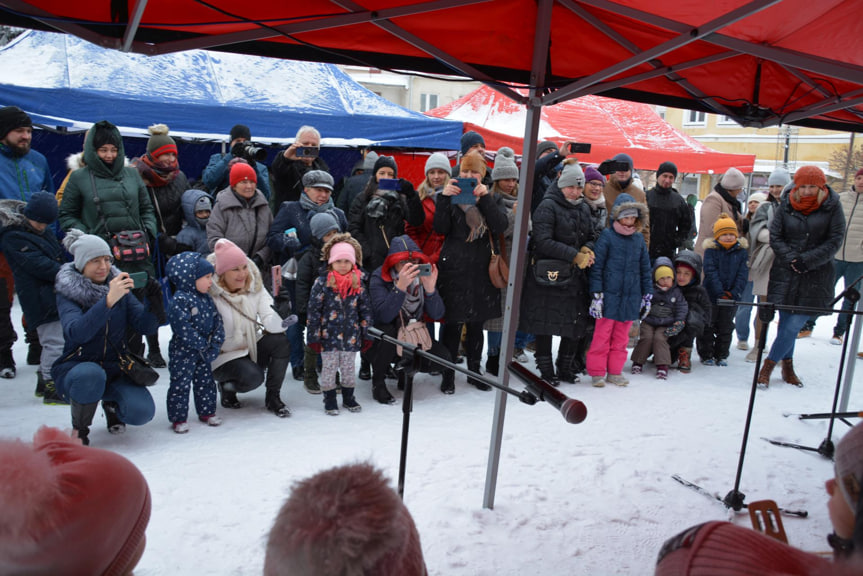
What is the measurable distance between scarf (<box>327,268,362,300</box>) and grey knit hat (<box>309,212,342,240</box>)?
0.37m

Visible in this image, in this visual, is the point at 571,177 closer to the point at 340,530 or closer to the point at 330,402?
the point at 330,402

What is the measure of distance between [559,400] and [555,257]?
3438mm

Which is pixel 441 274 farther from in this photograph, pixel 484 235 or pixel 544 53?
pixel 544 53

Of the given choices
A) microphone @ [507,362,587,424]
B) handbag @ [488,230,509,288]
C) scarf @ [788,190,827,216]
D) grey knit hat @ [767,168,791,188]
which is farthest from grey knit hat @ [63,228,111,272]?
grey knit hat @ [767,168,791,188]

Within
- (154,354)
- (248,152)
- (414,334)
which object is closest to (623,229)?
(414,334)

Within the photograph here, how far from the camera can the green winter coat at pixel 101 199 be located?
4453 mm

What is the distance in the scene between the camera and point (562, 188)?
502cm

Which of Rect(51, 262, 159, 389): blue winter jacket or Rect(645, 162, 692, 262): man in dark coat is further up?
Rect(645, 162, 692, 262): man in dark coat

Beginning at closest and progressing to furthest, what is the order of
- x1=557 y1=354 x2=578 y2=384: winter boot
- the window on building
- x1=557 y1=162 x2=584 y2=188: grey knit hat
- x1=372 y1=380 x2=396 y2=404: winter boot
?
1. x1=372 y1=380 x2=396 y2=404: winter boot
2. x1=557 y1=162 x2=584 y2=188: grey knit hat
3. x1=557 y1=354 x2=578 y2=384: winter boot
4. the window on building

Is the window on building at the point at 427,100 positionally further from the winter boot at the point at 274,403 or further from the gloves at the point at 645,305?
the winter boot at the point at 274,403

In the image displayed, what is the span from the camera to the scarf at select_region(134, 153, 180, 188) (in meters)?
5.08

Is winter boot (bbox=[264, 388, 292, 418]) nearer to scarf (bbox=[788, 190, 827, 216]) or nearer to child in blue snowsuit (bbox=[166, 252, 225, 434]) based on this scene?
A: child in blue snowsuit (bbox=[166, 252, 225, 434])

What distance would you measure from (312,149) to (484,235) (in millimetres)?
1785

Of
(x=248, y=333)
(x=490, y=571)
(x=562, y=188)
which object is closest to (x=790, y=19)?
(x=562, y=188)
